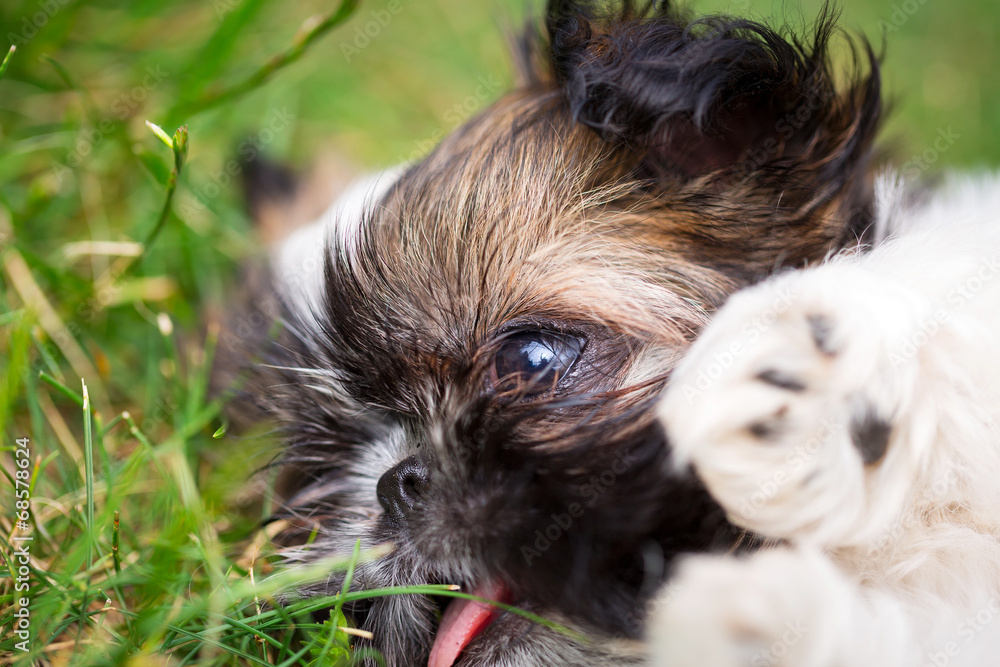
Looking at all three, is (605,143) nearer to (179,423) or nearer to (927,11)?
(179,423)

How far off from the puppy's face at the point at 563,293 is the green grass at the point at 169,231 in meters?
0.21

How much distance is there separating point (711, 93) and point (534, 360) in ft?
1.98

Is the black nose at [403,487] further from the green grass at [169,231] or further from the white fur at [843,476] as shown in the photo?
the white fur at [843,476]

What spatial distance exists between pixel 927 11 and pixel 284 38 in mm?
3309

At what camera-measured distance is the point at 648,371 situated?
4.53 feet

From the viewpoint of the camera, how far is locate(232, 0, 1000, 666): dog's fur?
3.86 feet

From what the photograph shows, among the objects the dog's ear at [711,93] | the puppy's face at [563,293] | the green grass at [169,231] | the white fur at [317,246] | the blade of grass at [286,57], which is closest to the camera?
the puppy's face at [563,293]

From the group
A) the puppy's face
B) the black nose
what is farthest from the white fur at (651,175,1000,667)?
the black nose

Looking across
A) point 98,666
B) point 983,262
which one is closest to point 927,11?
point 983,262

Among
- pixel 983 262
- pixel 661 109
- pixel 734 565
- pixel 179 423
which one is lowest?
pixel 179 423

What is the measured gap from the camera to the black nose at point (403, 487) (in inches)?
56.7

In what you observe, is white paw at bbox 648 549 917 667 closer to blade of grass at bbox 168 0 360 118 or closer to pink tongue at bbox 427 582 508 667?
pink tongue at bbox 427 582 508 667

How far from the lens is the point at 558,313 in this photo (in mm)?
1433

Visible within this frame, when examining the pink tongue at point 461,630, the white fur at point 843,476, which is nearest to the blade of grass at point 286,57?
the white fur at point 843,476
